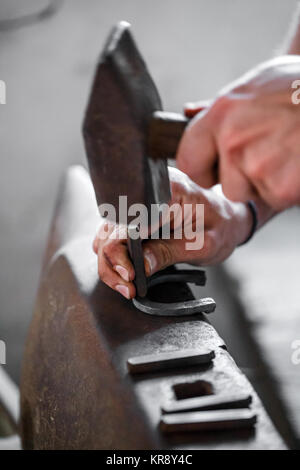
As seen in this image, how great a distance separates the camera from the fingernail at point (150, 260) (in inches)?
Result: 36.1

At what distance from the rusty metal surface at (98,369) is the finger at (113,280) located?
2cm

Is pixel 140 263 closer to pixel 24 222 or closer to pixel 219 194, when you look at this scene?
pixel 219 194

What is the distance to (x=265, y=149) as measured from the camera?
1.97 ft

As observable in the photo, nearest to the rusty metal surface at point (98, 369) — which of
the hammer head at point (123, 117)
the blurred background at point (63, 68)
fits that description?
the hammer head at point (123, 117)

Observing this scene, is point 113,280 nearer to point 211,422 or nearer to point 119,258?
point 119,258

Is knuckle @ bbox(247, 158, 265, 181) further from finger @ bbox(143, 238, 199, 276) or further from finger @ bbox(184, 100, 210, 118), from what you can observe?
finger @ bbox(143, 238, 199, 276)

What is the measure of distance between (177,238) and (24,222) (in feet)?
7.40

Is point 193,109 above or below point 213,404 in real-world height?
above

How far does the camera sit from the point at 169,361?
752mm

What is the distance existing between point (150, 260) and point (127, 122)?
312mm

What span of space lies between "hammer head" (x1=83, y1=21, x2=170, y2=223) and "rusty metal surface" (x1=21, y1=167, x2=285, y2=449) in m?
0.22

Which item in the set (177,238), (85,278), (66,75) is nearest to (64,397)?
(85,278)

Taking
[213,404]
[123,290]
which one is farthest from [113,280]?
[213,404]
